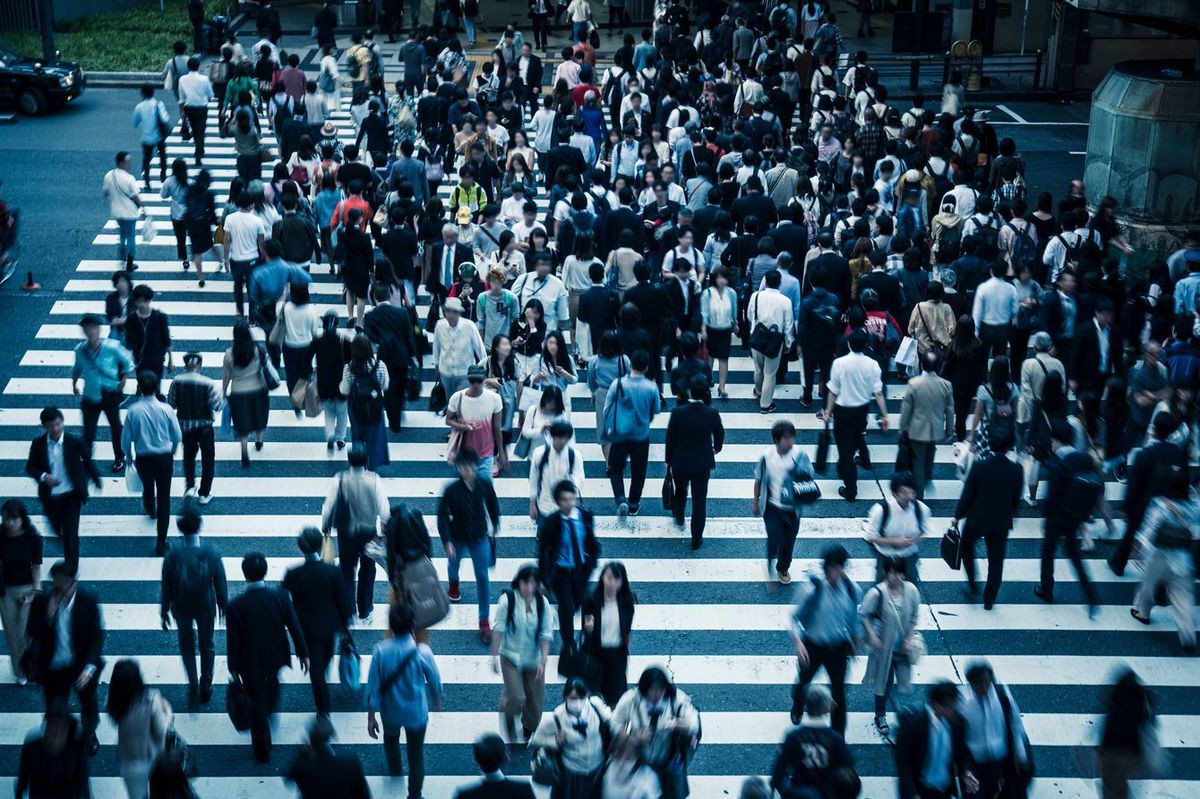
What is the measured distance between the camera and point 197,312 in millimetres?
18797

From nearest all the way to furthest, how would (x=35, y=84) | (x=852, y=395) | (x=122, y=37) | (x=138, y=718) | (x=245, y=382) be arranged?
(x=138, y=718), (x=852, y=395), (x=245, y=382), (x=35, y=84), (x=122, y=37)

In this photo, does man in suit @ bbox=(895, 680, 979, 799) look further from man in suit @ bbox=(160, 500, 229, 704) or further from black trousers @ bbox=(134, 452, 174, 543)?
black trousers @ bbox=(134, 452, 174, 543)

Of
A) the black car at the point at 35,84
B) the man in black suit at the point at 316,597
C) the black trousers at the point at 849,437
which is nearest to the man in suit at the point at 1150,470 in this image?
the black trousers at the point at 849,437

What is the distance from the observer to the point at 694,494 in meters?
13.2

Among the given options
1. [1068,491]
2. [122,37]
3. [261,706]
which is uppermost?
[122,37]

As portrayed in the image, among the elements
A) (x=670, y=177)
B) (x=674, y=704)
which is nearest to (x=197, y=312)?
(x=670, y=177)

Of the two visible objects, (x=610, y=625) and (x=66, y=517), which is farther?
(x=66, y=517)

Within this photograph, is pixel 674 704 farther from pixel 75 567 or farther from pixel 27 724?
pixel 75 567

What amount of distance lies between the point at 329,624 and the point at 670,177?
9.30 m

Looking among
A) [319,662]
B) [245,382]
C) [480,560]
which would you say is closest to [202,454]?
[245,382]

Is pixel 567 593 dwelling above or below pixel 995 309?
below

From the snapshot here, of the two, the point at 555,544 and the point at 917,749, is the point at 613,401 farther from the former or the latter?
the point at 917,749

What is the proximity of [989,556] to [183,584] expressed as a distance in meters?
6.33

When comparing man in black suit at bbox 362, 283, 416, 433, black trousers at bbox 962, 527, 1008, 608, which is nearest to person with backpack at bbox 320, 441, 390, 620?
man in black suit at bbox 362, 283, 416, 433
